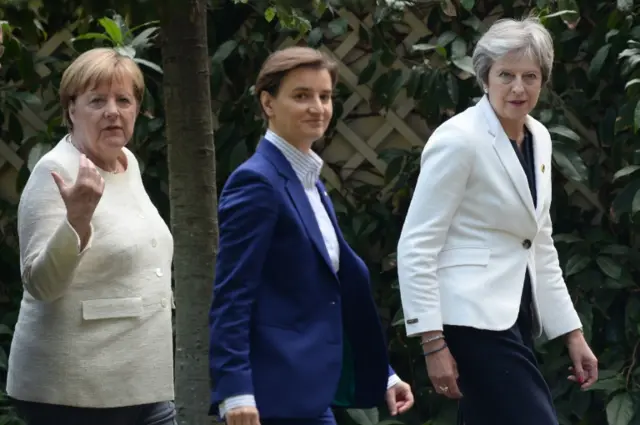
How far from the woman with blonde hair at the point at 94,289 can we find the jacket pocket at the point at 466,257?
2.47 ft

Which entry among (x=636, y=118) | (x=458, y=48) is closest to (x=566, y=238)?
(x=636, y=118)

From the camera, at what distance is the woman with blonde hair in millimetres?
3703

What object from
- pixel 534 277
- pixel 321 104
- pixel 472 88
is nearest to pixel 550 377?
pixel 472 88

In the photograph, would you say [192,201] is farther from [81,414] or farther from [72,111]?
[81,414]

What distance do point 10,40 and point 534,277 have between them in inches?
88.3

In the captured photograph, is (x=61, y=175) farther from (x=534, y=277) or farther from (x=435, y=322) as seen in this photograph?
(x=534, y=277)

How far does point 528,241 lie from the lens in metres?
3.88

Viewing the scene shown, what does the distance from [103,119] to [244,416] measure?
3.25 ft

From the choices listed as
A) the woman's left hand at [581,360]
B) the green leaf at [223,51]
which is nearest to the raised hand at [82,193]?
the woman's left hand at [581,360]

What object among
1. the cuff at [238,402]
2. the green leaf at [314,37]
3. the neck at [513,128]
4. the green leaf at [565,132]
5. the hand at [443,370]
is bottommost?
the hand at [443,370]

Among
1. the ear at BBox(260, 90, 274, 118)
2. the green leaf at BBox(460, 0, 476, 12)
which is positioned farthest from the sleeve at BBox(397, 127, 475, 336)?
the green leaf at BBox(460, 0, 476, 12)

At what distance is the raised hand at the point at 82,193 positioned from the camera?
11.4 feet

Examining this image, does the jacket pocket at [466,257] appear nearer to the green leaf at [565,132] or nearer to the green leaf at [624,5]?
the green leaf at [565,132]

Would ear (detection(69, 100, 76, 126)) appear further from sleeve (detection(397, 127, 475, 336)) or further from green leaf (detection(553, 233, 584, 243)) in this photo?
green leaf (detection(553, 233, 584, 243))
